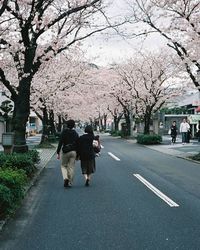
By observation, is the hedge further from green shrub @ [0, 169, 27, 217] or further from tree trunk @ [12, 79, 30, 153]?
green shrub @ [0, 169, 27, 217]

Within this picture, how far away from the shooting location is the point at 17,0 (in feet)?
43.4

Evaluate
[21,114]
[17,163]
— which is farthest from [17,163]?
[21,114]

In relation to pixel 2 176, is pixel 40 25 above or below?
above

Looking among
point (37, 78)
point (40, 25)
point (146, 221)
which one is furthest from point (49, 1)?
point (37, 78)

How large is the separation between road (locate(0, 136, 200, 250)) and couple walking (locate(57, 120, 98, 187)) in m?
0.47

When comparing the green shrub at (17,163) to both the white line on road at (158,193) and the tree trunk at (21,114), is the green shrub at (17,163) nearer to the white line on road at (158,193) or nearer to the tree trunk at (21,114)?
the tree trunk at (21,114)

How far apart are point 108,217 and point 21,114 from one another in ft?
28.1

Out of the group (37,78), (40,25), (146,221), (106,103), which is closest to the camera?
(146,221)

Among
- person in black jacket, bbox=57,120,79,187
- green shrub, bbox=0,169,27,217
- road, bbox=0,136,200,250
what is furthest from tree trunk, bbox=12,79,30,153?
green shrub, bbox=0,169,27,217

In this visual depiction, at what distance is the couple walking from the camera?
10984 mm

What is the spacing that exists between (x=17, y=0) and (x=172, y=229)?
9835 millimetres

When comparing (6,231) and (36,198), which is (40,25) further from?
(6,231)

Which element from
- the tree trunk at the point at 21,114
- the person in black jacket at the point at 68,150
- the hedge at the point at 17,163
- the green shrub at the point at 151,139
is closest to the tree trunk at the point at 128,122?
the green shrub at the point at 151,139

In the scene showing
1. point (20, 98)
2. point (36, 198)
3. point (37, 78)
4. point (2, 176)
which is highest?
point (37, 78)
